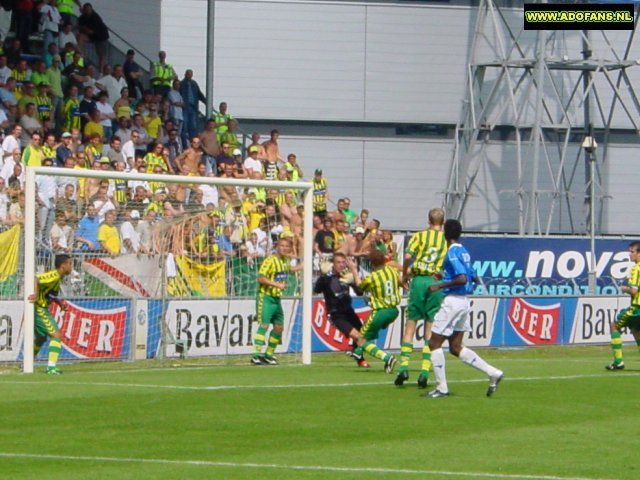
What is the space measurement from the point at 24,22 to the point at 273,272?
1187cm

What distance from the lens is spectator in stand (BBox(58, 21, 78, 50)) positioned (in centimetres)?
3297

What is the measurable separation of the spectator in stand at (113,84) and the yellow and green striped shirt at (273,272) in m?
10.3

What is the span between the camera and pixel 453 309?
1636 centimetres

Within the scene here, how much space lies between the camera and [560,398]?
17.1m

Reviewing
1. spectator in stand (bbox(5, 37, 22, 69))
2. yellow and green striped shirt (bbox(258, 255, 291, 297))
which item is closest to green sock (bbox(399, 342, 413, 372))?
yellow and green striped shirt (bbox(258, 255, 291, 297))

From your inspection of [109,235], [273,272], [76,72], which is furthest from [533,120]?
[109,235]

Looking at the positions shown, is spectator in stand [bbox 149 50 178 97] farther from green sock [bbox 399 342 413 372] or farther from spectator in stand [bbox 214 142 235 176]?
green sock [bbox 399 342 413 372]

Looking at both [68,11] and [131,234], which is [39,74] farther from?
[131,234]

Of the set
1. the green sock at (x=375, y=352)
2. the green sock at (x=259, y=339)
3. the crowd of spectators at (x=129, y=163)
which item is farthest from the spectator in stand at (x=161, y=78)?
the green sock at (x=375, y=352)

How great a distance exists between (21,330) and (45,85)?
8394 mm

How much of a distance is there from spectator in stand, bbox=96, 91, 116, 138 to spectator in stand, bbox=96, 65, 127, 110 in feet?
3.55

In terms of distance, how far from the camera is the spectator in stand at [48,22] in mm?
32188

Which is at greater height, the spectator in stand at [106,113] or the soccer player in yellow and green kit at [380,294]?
the spectator in stand at [106,113]

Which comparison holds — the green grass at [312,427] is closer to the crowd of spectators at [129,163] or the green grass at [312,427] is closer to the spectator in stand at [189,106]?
the crowd of spectators at [129,163]
